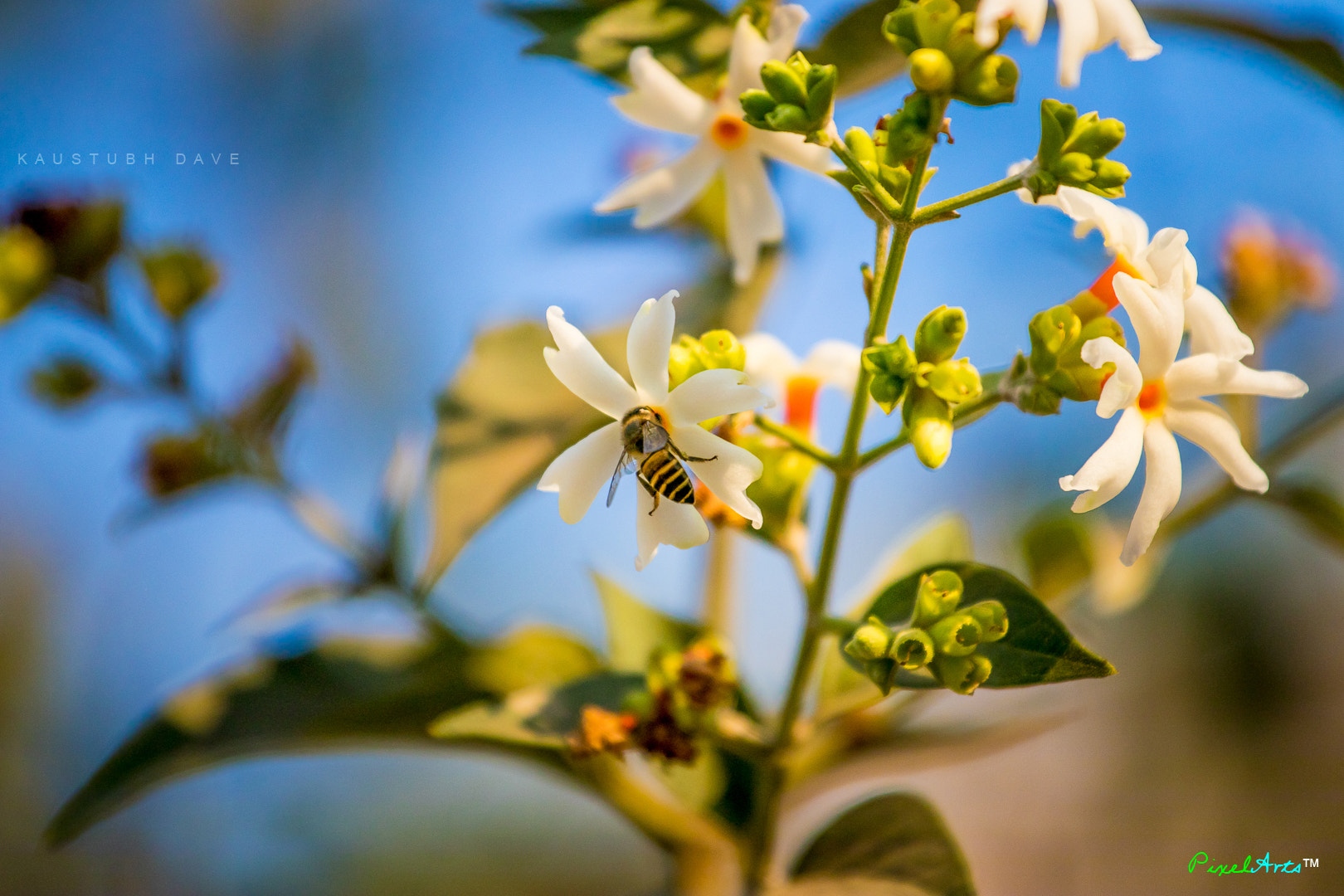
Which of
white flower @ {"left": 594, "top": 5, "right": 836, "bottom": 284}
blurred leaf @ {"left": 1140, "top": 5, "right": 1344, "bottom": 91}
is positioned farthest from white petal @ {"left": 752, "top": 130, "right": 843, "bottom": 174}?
blurred leaf @ {"left": 1140, "top": 5, "right": 1344, "bottom": 91}

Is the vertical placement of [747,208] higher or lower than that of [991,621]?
higher

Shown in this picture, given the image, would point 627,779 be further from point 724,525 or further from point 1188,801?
point 1188,801

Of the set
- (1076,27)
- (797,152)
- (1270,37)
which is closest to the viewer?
(1076,27)

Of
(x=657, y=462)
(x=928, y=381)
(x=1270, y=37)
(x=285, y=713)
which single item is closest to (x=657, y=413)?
(x=657, y=462)

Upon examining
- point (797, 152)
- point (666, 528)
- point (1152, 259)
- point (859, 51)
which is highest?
point (859, 51)

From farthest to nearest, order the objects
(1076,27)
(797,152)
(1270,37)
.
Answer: (1270,37) < (797,152) < (1076,27)

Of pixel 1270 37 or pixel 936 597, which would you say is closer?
pixel 936 597

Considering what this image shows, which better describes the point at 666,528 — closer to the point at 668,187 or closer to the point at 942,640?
the point at 942,640

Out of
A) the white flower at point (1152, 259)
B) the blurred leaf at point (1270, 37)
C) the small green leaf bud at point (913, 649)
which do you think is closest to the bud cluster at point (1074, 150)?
the white flower at point (1152, 259)
